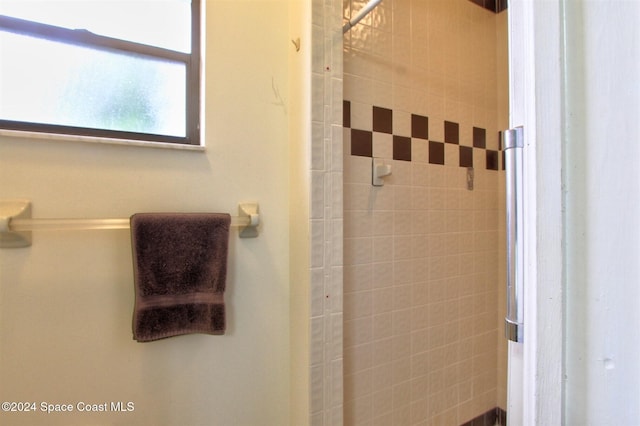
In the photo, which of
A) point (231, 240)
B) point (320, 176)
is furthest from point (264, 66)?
point (231, 240)

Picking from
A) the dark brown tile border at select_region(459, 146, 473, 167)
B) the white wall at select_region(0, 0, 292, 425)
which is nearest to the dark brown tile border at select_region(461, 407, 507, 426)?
the white wall at select_region(0, 0, 292, 425)

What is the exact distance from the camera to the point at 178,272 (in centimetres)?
87

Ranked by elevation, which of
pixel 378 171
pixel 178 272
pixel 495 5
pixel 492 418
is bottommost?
pixel 492 418

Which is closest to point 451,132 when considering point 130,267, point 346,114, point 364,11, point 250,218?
point 346,114

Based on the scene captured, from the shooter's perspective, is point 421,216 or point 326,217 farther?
point 421,216

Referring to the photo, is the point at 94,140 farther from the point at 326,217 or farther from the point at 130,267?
the point at 326,217

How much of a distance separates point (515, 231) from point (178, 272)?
2.89 feet

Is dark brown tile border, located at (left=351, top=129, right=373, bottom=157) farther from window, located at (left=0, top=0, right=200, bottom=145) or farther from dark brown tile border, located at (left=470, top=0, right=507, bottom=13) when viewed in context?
dark brown tile border, located at (left=470, top=0, right=507, bottom=13)

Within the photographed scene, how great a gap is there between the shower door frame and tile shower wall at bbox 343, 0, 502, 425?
0.76 metres

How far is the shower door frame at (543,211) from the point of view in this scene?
0.33 m

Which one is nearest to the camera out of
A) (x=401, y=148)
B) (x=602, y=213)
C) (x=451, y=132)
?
(x=602, y=213)

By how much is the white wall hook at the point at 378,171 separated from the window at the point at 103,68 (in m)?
0.68

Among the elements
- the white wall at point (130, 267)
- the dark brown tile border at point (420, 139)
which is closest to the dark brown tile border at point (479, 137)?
the dark brown tile border at point (420, 139)

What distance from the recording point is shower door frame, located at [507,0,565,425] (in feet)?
1.08
